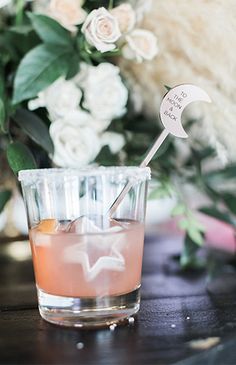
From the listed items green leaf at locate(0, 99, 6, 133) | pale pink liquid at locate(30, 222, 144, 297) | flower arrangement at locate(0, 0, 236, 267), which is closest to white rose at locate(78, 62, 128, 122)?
flower arrangement at locate(0, 0, 236, 267)

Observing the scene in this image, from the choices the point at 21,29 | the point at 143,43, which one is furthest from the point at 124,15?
the point at 21,29

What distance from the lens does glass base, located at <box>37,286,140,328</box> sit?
52 cm

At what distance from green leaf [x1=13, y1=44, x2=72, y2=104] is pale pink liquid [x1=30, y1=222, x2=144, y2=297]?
0.66 ft

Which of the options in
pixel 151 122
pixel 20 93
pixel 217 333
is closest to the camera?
pixel 217 333

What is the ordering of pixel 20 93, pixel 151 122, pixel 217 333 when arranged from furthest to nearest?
pixel 151 122 < pixel 20 93 < pixel 217 333

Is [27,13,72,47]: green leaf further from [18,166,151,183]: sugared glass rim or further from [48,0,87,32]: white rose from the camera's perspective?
[18,166,151,183]: sugared glass rim

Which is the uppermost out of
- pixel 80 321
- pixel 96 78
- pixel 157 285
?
pixel 96 78

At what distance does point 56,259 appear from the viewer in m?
0.53

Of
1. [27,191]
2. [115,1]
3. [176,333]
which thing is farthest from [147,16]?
[176,333]

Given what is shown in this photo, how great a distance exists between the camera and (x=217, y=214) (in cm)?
84

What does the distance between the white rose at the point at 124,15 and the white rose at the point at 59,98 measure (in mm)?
95

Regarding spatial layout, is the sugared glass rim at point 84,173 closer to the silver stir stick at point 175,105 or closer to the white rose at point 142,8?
the silver stir stick at point 175,105

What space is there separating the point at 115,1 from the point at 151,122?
7.3 inches

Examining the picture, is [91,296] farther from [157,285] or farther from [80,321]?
[157,285]
